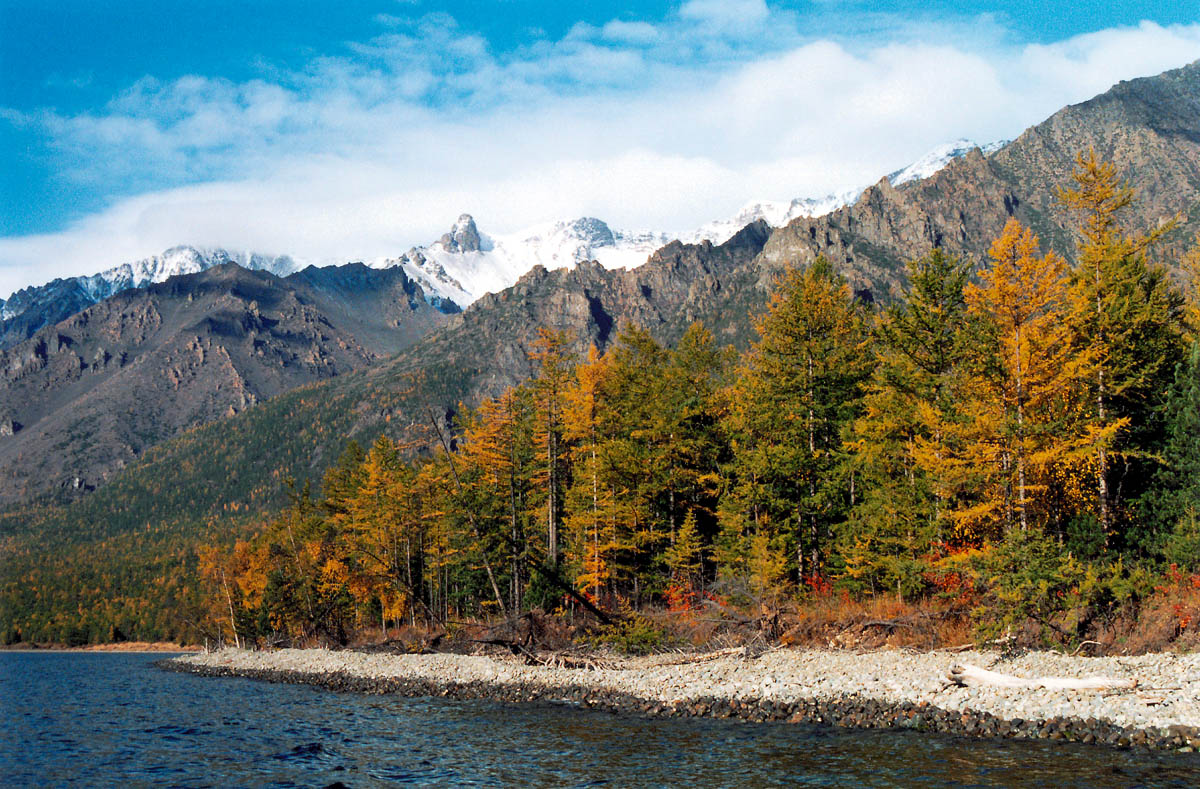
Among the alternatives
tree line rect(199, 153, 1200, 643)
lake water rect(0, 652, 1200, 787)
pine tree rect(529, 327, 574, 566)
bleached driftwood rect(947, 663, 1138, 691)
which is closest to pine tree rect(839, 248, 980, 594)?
tree line rect(199, 153, 1200, 643)

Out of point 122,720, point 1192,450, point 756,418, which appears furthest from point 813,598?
point 122,720

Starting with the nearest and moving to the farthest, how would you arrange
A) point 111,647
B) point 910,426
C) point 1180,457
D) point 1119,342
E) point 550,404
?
point 1180,457 → point 1119,342 → point 910,426 → point 550,404 → point 111,647

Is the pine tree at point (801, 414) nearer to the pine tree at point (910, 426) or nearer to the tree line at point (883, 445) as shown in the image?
the tree line at point (883, 445)

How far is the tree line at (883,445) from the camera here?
2500 centimetres

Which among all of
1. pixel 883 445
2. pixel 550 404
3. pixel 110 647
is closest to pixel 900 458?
pixel 883 445

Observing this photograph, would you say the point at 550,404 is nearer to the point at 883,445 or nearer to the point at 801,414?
the point at 801,414

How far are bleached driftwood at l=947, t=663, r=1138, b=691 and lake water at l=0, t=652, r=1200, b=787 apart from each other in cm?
300

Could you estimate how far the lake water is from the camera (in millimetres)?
14820

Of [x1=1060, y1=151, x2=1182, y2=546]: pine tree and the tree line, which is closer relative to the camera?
the tree line

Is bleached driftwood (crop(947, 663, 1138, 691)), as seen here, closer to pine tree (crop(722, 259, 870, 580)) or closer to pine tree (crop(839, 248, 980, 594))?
pine tree (crop(839, 248, 980, 594))

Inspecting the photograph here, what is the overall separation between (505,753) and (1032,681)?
488 inches

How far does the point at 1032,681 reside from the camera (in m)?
18.9

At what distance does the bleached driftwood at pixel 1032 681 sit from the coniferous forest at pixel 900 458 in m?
3.68

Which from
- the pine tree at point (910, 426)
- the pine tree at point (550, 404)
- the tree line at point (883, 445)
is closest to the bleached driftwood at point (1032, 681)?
the tree line at point (883, 445)
